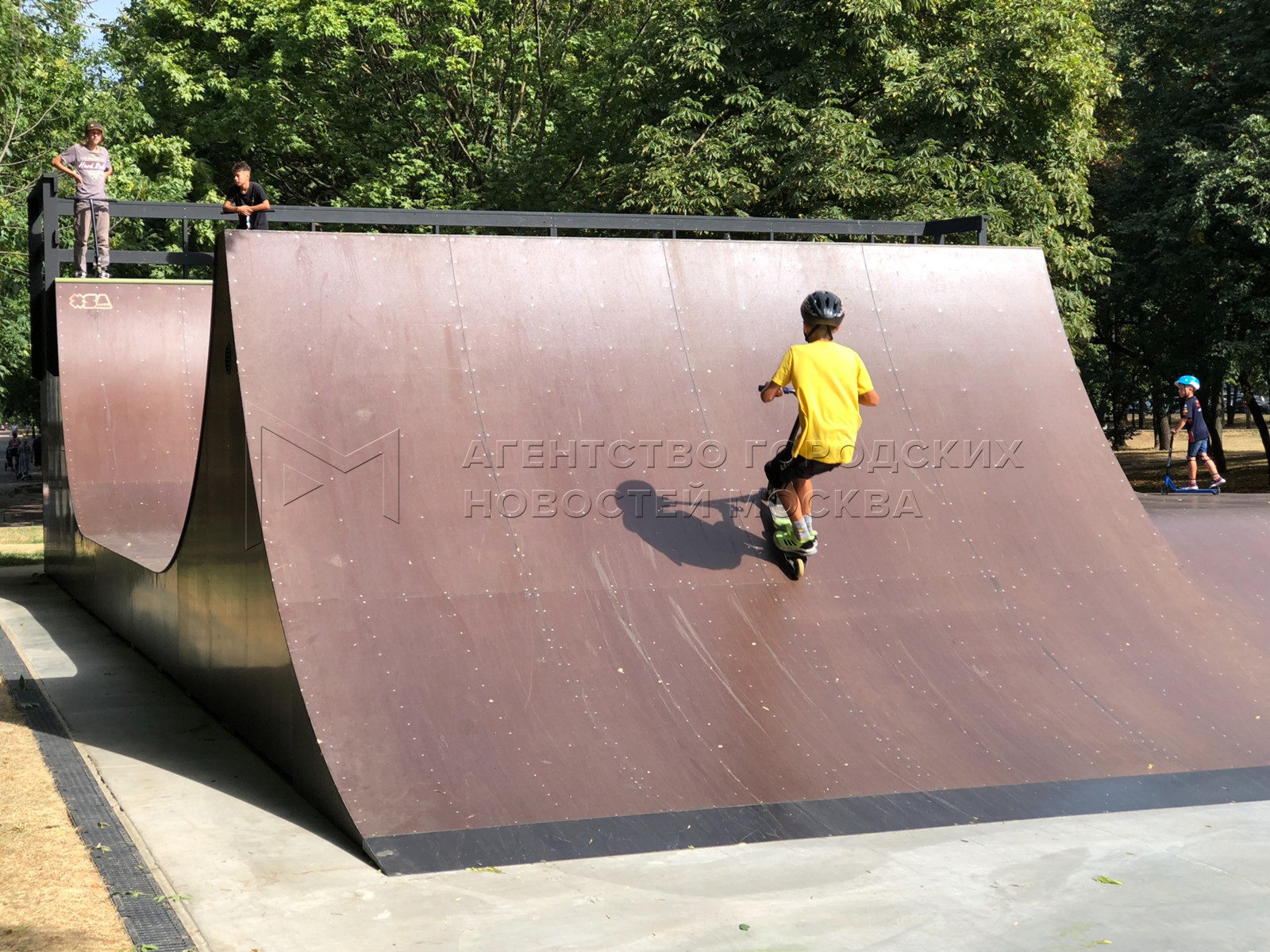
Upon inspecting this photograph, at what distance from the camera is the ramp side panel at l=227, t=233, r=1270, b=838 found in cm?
549

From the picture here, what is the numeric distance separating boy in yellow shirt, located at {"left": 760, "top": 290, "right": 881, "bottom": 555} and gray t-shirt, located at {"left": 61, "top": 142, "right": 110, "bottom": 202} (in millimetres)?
9012

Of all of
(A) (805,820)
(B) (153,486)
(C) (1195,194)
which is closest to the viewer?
(A) (805,820)

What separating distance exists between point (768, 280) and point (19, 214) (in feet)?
45.9

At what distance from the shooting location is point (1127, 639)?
266 inches

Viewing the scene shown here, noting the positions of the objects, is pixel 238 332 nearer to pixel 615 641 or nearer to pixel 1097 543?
pixel 615 641

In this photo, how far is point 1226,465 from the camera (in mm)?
32250

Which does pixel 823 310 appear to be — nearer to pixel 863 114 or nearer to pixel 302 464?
pixel 302 464

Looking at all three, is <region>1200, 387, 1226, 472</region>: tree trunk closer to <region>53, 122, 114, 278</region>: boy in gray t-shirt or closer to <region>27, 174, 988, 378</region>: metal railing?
<region>27, 174, 988, 378</region>: metal railing

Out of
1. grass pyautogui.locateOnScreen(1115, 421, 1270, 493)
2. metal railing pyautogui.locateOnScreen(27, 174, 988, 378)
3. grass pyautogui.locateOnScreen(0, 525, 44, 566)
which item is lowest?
grass pyautogui.locateOnScreen(0, 525, 44, 566)

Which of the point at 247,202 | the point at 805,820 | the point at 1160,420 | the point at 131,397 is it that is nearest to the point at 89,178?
the point at 131,397

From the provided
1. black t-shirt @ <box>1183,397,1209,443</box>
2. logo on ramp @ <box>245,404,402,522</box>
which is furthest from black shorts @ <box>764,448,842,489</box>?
black t-shirt @ <box>1183,397,1209,443</box>

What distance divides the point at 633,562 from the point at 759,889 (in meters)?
2.32

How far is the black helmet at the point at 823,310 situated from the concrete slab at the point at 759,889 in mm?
2612

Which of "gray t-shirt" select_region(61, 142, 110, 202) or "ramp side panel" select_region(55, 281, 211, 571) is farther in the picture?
"gray t-shirt" select_region(61, 142, 110, 202)
